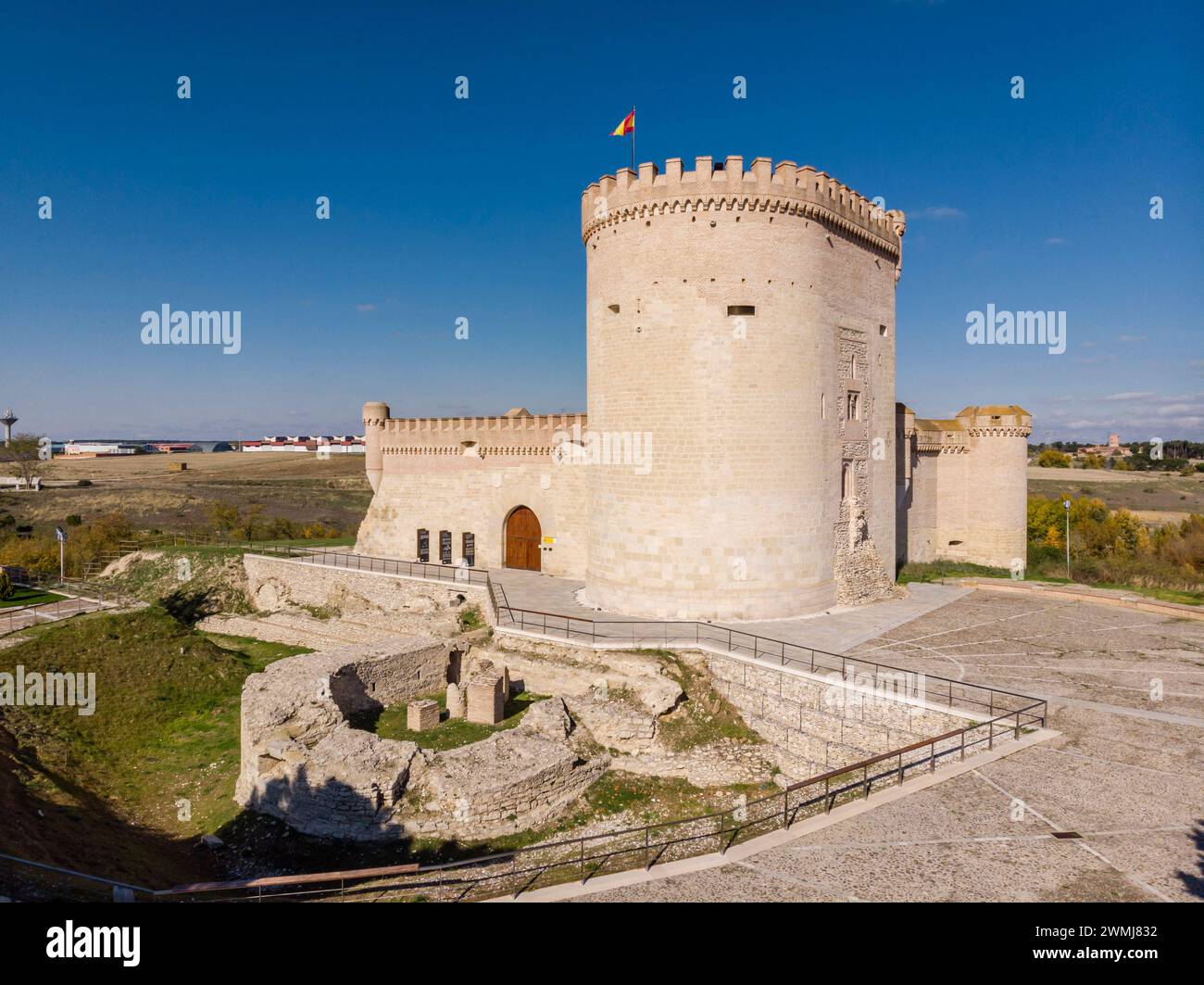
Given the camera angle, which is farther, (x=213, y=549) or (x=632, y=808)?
(x=213, y=549)

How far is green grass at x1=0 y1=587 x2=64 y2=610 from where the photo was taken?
1099 inches

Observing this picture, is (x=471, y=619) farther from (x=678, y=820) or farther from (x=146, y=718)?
(x=678, y=820)

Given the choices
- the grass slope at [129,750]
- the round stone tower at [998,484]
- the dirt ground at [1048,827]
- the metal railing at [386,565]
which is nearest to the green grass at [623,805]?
the dirt ground at [1048,827]

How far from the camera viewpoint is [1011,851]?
891cm

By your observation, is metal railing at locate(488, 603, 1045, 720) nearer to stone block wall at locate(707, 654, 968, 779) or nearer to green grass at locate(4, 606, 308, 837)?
stone block wall at locate(707, 654, 968, 779)

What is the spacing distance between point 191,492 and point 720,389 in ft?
254

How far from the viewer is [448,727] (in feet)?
57.8

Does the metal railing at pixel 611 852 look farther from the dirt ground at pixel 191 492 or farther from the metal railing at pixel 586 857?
the dirt ground at pixel 191 492

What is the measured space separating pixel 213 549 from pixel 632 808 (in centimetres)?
2876

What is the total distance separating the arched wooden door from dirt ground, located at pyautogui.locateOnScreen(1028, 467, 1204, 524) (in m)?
56.5

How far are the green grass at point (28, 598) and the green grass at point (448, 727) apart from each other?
18858 mm

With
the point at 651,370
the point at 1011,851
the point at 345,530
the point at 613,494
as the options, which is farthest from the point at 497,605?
the point at 345,530
